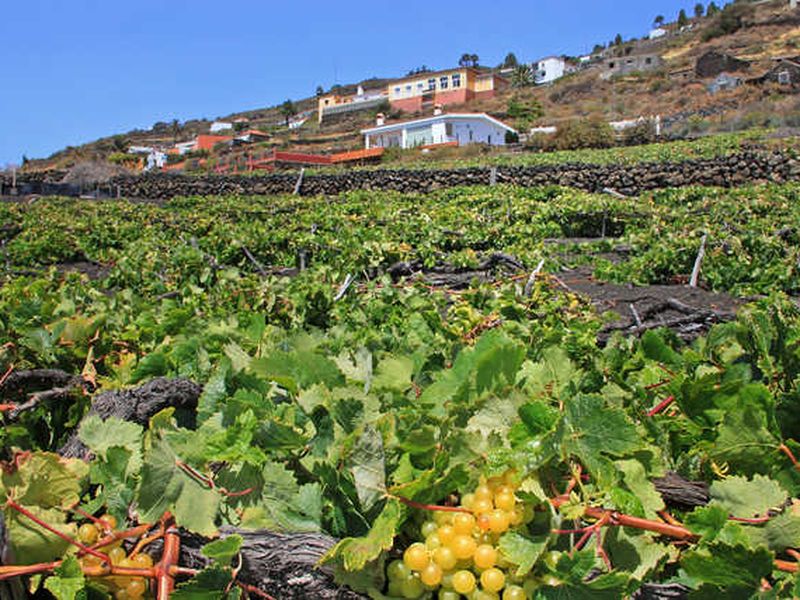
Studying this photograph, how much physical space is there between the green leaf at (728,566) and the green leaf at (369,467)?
0.47 metres

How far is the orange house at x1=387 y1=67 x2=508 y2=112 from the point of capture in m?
93.8

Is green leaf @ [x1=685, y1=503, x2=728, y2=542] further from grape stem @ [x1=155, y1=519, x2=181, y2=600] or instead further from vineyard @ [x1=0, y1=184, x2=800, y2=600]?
grape stem @ [x1=155, y1=519, x2=181, y2=600]

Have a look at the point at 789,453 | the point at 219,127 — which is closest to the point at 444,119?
the point at 789,453

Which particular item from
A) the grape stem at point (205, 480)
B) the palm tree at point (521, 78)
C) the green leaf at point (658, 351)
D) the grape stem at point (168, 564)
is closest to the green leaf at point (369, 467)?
the grape stem at point (205, 480)

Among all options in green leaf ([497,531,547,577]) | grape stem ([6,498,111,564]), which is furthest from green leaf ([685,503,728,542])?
grape stem ([6,498,111,564])

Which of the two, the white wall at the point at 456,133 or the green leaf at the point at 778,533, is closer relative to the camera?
the green leaf at the point at 778,533

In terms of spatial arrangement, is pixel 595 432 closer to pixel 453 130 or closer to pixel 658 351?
pixel 658 351

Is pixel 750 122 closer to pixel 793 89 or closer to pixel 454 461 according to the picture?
pixel 793 89

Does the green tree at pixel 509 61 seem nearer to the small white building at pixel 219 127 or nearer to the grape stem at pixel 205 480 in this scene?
the small white building at pixel 219 127

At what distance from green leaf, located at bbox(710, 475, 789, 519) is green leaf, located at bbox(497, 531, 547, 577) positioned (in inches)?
13.3

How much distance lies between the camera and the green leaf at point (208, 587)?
3.08 ft

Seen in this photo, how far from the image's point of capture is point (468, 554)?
0.94 m

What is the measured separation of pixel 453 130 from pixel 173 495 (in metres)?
66.3

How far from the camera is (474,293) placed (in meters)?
4.22
